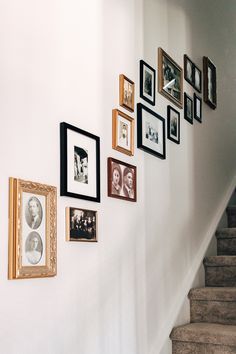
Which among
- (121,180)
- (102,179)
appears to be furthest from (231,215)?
(102,179)

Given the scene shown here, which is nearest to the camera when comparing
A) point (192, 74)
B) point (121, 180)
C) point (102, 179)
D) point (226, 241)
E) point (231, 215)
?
point (102, 179)

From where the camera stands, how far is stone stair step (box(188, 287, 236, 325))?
8.86 ft

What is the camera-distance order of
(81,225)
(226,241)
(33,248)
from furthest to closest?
(226,241) < (81,225) < (33,248)

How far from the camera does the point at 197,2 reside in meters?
3.41

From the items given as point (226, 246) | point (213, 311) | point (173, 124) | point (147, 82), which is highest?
point (147, 82)

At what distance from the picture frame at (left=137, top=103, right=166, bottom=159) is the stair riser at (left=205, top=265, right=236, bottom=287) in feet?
3.09

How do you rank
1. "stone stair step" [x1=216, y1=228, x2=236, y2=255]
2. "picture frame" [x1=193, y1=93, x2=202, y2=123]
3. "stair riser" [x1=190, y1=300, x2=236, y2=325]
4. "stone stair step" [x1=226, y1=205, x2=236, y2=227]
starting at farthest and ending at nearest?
"stone stair step" [x1=226, y1=205, x2=236, y2=227]
"stone stair step" [x1=216, y1=228, x2=236, y2=255]
"picture frame" [x1=193, y1=93, x2=202, y2=123]
"stair riser" [x1=190, y1=300, x2=236, y2=325]

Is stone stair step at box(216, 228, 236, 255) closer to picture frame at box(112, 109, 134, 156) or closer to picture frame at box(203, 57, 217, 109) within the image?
picture frame at box(203, 57, 217, 109)

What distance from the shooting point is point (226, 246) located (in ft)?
11.3

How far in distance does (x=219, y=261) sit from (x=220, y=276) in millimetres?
103

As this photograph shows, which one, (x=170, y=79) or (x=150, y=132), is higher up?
(x=170, y=79)

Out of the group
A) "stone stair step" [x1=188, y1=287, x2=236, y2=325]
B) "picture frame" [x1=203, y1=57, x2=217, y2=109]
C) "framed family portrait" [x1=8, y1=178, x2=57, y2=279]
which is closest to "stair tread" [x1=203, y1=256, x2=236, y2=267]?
"stone stair step" [x1=188, y1=287, x2=236, y2=325]

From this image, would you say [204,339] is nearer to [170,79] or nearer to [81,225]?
[81,225]

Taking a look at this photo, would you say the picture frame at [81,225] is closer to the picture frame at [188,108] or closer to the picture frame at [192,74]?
the picture frame at [188,108]
